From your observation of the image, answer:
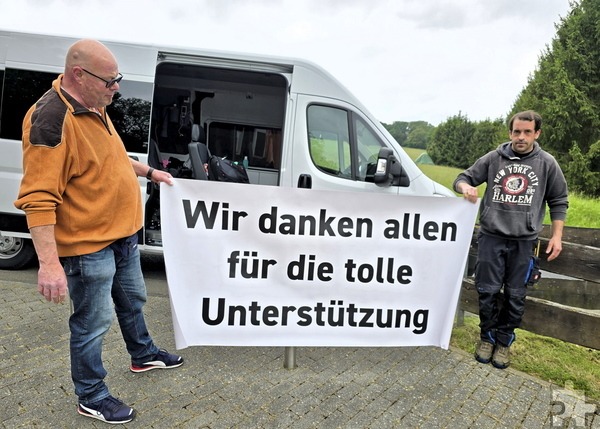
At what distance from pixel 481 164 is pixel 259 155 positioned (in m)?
4.46

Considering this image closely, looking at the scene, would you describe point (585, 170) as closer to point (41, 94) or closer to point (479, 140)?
point (41, 94)

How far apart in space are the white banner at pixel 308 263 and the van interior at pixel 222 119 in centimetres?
384

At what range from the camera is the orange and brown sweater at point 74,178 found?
1965 millimetres

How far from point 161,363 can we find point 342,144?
300 centimetres

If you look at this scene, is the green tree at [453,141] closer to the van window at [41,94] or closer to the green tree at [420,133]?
the green tree at [420,133]

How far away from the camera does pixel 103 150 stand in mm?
2197

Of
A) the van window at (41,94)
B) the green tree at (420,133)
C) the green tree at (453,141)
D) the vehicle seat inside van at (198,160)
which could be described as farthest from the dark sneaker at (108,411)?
the green tree at (420,133)

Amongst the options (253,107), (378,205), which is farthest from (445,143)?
(378,205)

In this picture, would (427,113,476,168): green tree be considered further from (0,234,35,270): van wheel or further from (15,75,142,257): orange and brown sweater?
(15,75,142,257): orange and brown sweater

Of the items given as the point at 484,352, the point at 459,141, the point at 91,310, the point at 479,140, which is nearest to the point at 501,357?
the point at 484,352

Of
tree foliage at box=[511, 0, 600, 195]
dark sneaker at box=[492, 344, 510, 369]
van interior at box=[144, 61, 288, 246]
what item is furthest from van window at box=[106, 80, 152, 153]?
tree foliage at box=[511, 0, 600, 195]

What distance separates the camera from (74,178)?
2.11 meters

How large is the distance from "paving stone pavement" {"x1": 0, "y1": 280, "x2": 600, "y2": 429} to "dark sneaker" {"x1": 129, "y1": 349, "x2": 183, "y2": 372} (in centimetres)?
4

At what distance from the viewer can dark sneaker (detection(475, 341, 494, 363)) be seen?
324 centimetres
